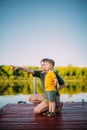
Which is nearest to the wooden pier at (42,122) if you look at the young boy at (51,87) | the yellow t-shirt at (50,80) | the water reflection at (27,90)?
the young boy at (51,87)

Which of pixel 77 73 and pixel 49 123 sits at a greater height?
pixel 77 73

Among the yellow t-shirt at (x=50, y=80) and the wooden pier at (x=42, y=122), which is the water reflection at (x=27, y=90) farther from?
the yellow t-shirt at (x=50, y=80)

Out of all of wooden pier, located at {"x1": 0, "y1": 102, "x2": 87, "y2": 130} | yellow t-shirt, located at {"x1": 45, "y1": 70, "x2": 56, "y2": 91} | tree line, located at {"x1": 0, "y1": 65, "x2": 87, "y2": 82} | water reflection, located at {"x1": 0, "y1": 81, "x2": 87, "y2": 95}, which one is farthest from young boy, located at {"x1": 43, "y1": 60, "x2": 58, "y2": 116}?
tree line, located at {"x1": 0, "y1": 65, "x2": 87, "y2": 82}

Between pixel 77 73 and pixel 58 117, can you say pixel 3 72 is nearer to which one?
pixel 77 73

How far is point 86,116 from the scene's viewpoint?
4.07 m

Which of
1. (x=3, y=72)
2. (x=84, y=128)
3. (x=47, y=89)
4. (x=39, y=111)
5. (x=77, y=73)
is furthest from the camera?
(x=77, y=73)

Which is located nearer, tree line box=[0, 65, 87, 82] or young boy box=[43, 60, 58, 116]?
young boy box=[43, 60, 58, 116]

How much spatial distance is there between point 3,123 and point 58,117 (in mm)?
807

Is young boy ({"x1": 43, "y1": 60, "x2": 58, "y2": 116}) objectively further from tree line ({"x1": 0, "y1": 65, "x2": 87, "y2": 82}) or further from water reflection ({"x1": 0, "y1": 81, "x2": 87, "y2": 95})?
tree line ({"x1": 0, "y1": 65, "x2": 87, "y2": 82})

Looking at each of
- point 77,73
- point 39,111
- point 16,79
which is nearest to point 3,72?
point 16,79

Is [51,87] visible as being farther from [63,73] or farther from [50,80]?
[63,73]

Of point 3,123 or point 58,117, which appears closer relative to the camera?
point 3,123

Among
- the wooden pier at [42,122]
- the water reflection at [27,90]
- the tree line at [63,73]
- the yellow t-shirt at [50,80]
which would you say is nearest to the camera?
the wooden pier at [42,122]

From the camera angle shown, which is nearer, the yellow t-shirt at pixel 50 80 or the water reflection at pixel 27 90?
the yellow t-shirt at pixel 50 80
